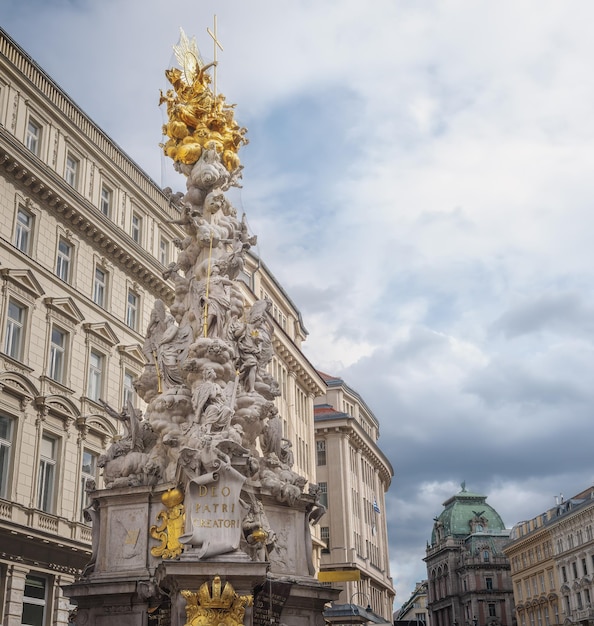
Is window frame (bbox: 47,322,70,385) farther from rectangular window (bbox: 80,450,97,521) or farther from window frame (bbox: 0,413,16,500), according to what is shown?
rectangular window (bbox: 80,450,97,521)

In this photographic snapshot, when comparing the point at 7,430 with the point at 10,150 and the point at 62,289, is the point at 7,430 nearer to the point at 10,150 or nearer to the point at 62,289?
the point at 62,289

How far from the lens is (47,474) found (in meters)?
26.2

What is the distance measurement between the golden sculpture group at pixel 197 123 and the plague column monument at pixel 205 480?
12.0 inches

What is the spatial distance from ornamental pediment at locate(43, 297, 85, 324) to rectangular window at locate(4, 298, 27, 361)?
1.15m

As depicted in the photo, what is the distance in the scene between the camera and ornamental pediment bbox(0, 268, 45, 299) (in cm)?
2548

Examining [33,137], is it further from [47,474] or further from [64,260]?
[47,474]

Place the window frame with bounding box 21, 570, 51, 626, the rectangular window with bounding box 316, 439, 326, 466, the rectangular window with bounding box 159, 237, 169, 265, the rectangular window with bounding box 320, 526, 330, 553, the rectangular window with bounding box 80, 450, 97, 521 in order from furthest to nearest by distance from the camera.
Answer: the rectangular window with bounding box 316, 439, 326, 466 < the rectangular window with bounding box 320, 526, 330, 553 < the rectangular window with bounding box 159, 237, 169, 265 < the rectangular window with bounding box 80, 450, 97, 521 < the window frame with bounding box 21, 570, 51, 626

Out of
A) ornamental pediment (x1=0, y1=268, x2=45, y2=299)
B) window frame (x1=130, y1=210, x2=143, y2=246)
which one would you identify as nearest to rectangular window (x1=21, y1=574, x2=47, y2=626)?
ornamental pediment (x1=0, y1=268, x2=45, y2=299)

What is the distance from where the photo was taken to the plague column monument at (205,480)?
11.9 meters

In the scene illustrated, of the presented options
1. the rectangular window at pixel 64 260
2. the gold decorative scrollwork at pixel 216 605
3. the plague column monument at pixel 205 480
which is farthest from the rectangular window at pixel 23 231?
the gold decorative scrollwork at pixel 216 605

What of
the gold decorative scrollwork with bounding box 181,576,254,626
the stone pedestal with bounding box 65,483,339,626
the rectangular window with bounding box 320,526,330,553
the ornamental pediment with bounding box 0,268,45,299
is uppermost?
the ornamental pediment with bounding box 0,268,45,299

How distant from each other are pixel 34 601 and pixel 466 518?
375 feet

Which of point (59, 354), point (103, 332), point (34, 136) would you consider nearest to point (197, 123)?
point (59, 354)

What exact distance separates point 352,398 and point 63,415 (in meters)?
45.6
